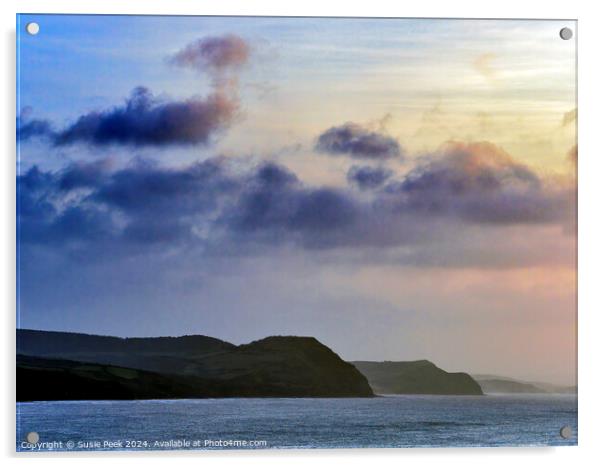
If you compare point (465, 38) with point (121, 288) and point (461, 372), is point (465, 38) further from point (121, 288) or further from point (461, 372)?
point (121, 288)

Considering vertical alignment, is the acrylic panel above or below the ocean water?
above

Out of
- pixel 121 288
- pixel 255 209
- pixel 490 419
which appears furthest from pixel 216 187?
pixel 490 419

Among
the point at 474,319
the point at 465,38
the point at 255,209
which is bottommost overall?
the point at 474,319

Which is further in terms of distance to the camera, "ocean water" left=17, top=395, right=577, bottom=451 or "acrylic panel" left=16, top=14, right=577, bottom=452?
"acrylic panel" left=16, top=14, right=577, bottom=452

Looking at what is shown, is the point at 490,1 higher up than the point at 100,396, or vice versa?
the point at 490,1
